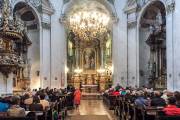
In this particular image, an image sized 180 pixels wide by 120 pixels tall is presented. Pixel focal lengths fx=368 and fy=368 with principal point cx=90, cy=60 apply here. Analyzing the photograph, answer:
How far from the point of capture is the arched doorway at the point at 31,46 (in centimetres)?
2388

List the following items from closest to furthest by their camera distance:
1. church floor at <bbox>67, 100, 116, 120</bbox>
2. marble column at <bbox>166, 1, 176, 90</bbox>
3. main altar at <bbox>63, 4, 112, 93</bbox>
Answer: church floor at <bbox>67, 100, 116, 120</bbox> < marble column at <bbox>166, 1, 176, 90</bbox> < main altar at <bbox>63, 4, 112, 93</bbox>

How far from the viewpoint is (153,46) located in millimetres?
23984

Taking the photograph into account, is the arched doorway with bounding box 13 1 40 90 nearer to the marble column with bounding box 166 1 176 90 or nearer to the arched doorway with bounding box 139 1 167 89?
the arched doorway with bounding box 139 1 167 89

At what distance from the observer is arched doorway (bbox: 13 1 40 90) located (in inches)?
940

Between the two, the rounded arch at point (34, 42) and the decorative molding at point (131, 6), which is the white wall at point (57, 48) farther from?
the decorative molding at point (131, 6)

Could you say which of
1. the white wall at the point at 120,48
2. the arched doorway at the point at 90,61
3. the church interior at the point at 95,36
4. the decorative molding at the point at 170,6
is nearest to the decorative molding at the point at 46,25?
the church interior at the point at 95,36

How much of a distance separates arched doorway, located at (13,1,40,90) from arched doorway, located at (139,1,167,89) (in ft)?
23.1

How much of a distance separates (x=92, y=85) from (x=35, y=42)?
9200 mm

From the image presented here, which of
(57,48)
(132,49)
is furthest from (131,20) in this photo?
(57,48)

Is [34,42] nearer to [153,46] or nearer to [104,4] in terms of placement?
[104,4]

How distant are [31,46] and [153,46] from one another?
321 inches

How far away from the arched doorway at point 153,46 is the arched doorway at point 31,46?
704 centimetres

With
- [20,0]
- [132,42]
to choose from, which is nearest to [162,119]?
[20,0]

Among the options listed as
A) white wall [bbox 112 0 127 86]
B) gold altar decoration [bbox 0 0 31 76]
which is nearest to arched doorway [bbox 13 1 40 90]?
white wall [bbox 112 0 127 86]
